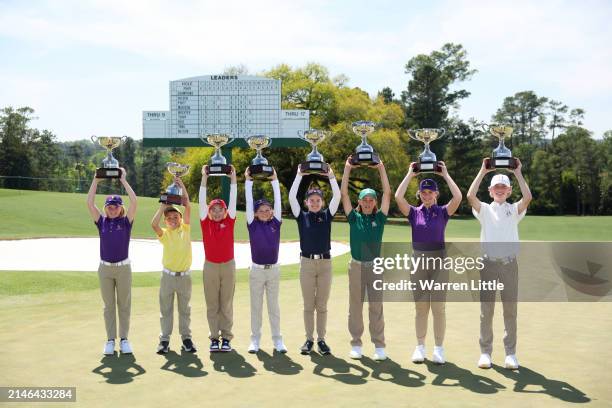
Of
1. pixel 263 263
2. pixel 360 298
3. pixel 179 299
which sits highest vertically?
pixel 263 263

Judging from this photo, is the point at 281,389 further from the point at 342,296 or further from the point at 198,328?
the point at 342,296

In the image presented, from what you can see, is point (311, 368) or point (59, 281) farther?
point (59, 281)

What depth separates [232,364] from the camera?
7609 millimetres

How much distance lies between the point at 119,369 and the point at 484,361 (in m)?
4.16

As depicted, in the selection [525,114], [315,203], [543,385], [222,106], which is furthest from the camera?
[525,114]

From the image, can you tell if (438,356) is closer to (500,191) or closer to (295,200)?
(500,191)

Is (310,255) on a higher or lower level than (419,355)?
higher

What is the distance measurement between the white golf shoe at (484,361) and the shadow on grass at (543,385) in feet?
0.32

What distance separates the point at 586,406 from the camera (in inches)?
237

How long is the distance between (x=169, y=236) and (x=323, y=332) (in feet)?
7.77

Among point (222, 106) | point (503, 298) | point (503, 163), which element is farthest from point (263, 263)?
point (222, 106)

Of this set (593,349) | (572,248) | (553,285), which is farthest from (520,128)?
(593,349)

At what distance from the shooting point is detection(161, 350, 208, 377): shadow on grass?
723 cm

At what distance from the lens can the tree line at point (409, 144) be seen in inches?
1996
